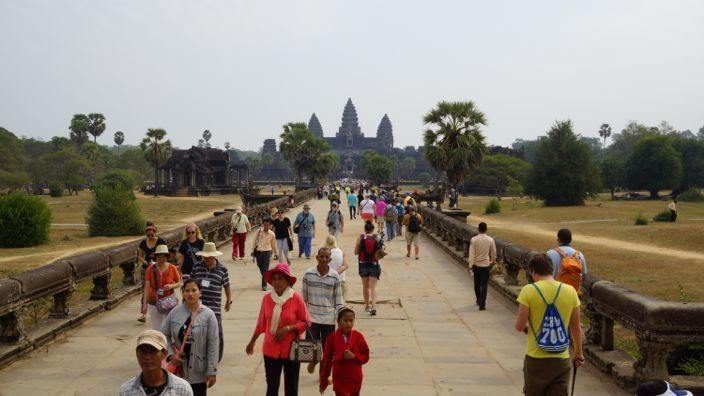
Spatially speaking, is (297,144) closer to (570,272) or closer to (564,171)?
(564,171)

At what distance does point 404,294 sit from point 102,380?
6567 mm

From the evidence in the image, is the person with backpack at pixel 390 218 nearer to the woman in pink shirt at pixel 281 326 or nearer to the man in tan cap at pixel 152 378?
the woman in pink shirt at pixel 281 326

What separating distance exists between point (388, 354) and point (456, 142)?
30664 millimetres

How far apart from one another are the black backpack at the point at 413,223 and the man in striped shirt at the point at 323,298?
1041cm

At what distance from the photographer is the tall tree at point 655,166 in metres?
78.0

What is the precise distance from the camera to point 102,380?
6.93 meters

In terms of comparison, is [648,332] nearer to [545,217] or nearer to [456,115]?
[456,115]

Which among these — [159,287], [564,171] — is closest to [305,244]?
[159,287]

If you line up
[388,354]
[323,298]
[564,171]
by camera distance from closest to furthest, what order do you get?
[323,298] < [388,354] < [564,171]

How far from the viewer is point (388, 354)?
8031 millimetres

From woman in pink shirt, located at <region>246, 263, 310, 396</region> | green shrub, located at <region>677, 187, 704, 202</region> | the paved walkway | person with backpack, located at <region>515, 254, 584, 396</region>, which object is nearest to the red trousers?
the paved walkway

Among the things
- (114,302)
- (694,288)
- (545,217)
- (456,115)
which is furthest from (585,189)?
(114,302)

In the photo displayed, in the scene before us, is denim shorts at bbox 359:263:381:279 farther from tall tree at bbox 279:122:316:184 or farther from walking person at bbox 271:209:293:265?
tall tree at bbox 279:122:316:184

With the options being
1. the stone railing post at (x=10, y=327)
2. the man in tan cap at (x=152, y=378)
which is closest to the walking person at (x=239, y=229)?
the stone railing post at (x=10, y=327)
